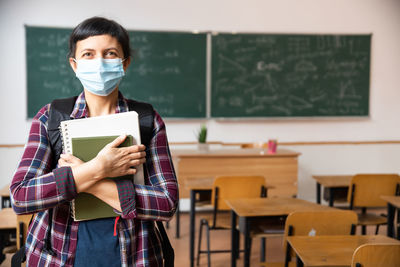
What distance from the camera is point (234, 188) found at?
315cm

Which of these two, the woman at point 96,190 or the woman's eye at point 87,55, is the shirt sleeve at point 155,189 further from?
the woman's eye at point 87,55

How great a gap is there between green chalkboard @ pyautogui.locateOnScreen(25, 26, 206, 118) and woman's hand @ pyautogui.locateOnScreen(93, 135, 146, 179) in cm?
417

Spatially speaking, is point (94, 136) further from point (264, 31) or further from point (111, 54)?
point (264, 31)

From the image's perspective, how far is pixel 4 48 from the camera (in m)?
4.80

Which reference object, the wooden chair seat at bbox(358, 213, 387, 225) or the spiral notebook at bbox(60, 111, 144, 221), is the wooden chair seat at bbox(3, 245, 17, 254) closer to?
the spiral notebook at bbox(60, 111, 144, 221)

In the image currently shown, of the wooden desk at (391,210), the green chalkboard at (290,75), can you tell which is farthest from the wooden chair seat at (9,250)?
the green chalkboard at (290,75)

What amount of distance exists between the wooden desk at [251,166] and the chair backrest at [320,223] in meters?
1.88

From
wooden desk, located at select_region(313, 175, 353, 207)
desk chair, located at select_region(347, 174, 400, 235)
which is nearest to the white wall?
wooden desk, located at select_region(313, 175, 353, 207)

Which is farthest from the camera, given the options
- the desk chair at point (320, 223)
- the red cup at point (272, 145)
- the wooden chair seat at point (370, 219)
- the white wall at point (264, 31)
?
the white wall at point (264, 31)

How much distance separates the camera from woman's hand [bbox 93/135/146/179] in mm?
879

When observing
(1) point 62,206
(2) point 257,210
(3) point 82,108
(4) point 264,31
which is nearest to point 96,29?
(3) point 82,108

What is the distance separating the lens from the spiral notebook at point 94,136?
2.98 feet

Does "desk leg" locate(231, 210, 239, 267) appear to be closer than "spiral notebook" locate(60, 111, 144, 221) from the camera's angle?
No

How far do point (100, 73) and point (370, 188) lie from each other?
3103mm
